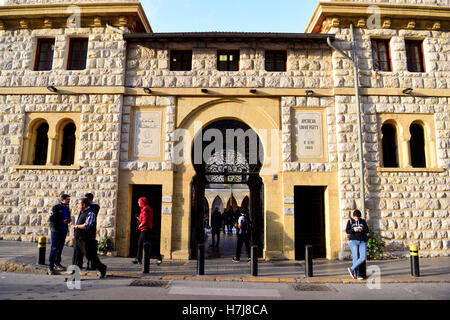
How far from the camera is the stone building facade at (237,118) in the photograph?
37.6 feet

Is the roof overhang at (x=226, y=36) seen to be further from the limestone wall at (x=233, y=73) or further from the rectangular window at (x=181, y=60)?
the rectangular window at (x=181, y=60)

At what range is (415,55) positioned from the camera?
41.7ft

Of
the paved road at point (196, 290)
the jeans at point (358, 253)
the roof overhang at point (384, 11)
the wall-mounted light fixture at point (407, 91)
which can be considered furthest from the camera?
the roof overhang at point (384, 11)

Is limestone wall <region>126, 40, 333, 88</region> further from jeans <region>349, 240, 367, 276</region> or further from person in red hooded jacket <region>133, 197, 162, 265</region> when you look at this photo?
jeans <region>349, 240, 367, 276</region>

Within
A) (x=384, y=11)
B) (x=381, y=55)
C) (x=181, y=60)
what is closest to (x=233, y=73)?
(x=181, y=60)

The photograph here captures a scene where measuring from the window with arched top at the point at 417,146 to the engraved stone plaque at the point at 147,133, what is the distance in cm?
963

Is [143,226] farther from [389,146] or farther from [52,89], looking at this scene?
[389,146]

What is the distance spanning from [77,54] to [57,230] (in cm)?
760

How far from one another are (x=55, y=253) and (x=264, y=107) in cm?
830

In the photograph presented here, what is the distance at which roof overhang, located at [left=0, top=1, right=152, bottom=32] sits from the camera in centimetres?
1219

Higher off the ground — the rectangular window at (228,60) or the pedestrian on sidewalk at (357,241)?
the rectangular window at (228,60)

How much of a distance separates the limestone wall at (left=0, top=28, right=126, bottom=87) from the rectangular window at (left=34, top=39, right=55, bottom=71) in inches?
7.5

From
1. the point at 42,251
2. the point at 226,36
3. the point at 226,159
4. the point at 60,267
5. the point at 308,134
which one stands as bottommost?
the point at 60,267

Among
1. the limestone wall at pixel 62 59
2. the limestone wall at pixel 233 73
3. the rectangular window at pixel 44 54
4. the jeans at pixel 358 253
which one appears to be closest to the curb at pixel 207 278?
the jeans at pixel 358 253
